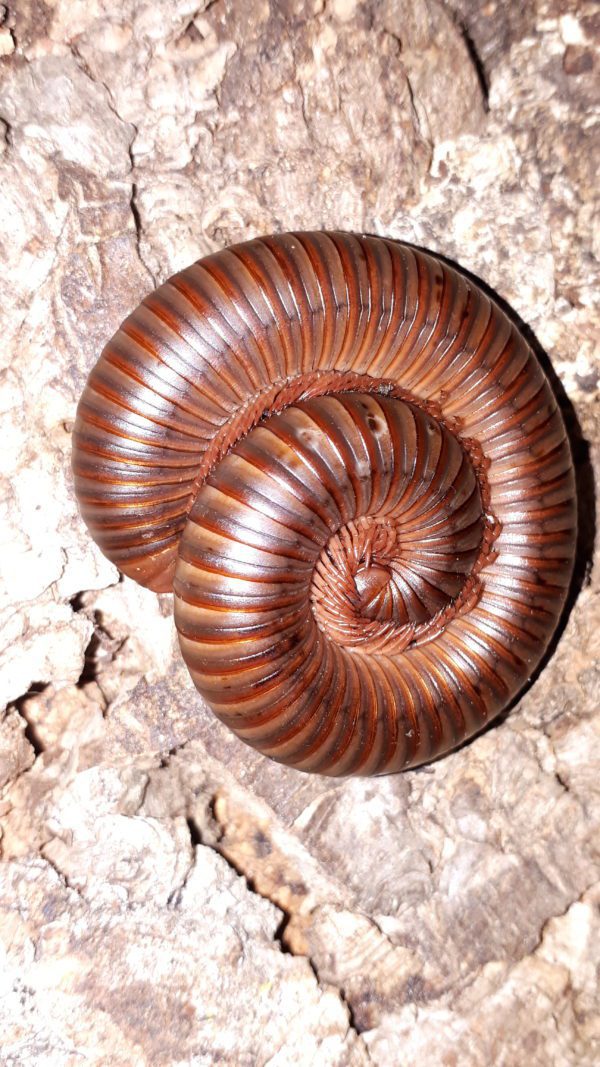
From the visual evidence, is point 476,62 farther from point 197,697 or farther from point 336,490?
point 197,697

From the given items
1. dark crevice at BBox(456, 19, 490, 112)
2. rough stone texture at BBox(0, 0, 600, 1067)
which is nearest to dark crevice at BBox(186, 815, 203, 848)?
rough stone texture at BBox(0, 0, 600, 1067)

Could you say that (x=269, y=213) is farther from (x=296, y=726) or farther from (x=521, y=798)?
(x=521, y=798)

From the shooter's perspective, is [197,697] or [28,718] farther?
[197,697]

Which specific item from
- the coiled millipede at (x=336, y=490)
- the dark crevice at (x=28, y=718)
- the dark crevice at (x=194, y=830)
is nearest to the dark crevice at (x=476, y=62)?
the coiled millipede at (x=336, y=490)

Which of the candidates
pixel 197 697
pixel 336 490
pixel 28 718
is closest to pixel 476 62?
pixel 336 490

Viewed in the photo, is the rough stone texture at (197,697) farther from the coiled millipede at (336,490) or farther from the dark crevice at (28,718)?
the coiled millipede at (336,490)

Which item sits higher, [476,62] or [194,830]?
[476,62]

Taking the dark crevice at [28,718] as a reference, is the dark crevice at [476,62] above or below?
above

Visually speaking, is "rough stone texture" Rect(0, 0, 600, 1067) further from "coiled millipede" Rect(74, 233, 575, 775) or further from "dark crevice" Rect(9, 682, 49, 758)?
"coiled millipede" Rect(74, 233, 575, 775)
